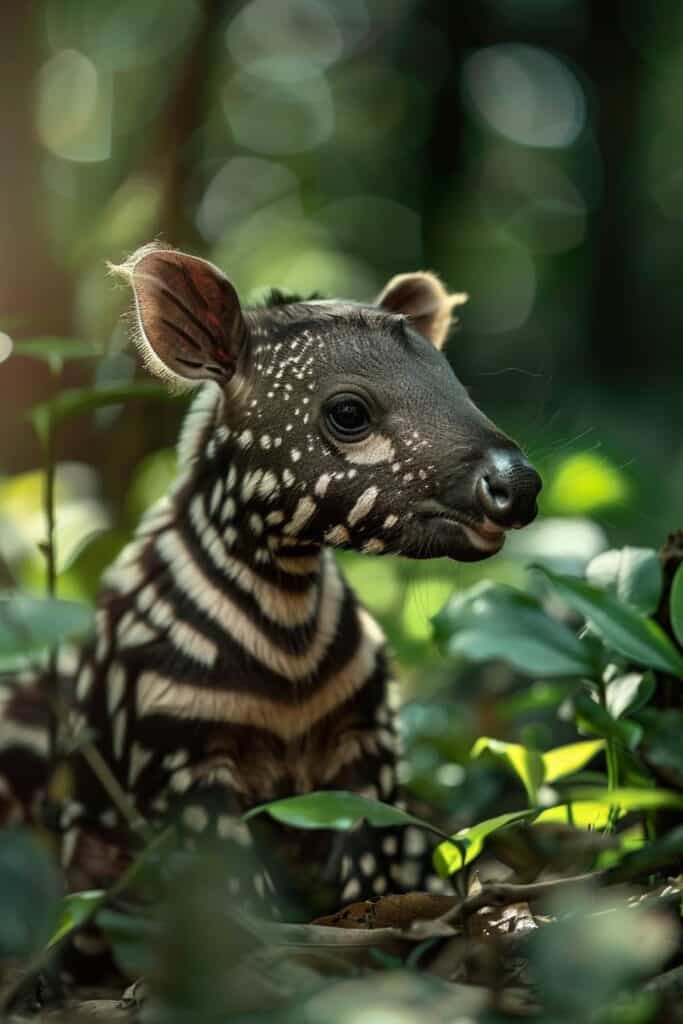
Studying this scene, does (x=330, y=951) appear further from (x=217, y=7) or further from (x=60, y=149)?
(x=60, y=149)

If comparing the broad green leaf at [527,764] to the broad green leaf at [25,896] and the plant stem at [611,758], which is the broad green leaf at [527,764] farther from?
the broad green leaf at [25,896]

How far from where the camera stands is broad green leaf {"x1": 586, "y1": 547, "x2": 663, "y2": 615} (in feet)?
8.91

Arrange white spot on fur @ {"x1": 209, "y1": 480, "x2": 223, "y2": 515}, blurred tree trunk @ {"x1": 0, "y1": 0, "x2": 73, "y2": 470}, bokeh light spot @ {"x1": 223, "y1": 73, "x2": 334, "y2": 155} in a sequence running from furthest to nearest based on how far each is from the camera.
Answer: bokeh light spot @ {"x1": 223, "y1": 73, "x2": 334, "y2": 155}, blurred tree trunk @ {"x1": 0, "y1": 0, "x2": 73, "y2": 470}, white spot on fur @ {"x1": 209, "y1": 480, "x2": 223, "y2": 515}

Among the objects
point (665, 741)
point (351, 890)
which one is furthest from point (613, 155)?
point (665, 741)

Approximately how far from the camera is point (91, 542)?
429cm

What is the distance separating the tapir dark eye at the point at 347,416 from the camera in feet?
10.0

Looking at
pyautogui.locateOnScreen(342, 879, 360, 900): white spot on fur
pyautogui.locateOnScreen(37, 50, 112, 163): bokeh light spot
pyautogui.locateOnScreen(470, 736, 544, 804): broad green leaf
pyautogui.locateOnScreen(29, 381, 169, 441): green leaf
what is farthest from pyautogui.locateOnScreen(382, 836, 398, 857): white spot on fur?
pyautogui.locateOnScreen(37, 50, 112, 163): bokeh light spot

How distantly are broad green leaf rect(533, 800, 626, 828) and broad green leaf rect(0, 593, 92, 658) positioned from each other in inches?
49.3

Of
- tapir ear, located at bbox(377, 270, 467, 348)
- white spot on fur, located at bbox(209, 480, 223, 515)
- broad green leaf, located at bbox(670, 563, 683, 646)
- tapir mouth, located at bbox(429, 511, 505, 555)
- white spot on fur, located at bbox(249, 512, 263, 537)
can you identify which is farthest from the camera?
tapir ear, located at bbox(377, 270, 467, 348)

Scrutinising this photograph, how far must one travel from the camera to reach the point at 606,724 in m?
2.58

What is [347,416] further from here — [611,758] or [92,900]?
[92,900]

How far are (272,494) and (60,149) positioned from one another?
29.4 feet

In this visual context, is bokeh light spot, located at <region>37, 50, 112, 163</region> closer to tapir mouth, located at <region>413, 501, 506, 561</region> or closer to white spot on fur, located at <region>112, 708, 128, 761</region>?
white spot on fur, located at <region>112, 708, 128, 761</region>

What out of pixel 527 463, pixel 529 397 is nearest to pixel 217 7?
pixel 529 397
